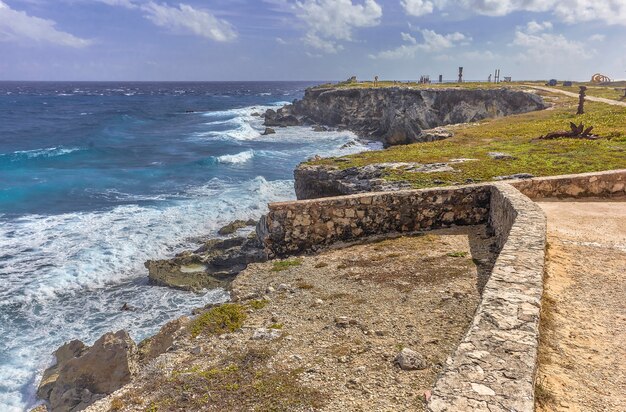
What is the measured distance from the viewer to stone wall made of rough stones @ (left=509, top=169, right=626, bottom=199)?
11.0 metres

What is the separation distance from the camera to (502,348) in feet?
13.0

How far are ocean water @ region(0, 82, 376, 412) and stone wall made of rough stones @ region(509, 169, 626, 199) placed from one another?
413 inches

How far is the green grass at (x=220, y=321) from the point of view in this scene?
7.07m

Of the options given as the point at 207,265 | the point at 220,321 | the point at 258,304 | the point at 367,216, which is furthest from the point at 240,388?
the point at 207,265

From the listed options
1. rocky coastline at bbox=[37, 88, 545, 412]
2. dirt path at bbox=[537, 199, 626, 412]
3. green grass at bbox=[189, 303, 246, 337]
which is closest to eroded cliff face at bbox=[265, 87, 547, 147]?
rocky coastline at bbox=[37, 88, 545, 412]

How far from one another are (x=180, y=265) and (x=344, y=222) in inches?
416

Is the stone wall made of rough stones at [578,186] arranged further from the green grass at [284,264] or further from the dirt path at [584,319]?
the green grass at [284,264]

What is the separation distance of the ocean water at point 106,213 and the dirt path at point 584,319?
1153 cm

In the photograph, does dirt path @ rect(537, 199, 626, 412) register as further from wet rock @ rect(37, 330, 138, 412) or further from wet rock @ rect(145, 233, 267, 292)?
wet rock @ rect(145, 233, 267, 292)

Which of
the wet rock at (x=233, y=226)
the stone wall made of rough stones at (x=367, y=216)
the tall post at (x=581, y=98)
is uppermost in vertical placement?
the tall post at (x=581, y=98)

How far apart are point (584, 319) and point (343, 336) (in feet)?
9.79

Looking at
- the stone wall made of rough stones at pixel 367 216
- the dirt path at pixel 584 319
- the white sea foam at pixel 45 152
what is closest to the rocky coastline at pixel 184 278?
the stone wall made of rough stones at pixel 367 216

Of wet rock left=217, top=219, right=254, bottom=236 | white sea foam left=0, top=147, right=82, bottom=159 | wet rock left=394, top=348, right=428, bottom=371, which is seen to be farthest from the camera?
white sea foam left=0, top=147, right=82, bottom=159

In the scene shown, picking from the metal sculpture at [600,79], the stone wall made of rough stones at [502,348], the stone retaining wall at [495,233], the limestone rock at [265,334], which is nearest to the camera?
the stone wall made of rough stones at [502,348]
